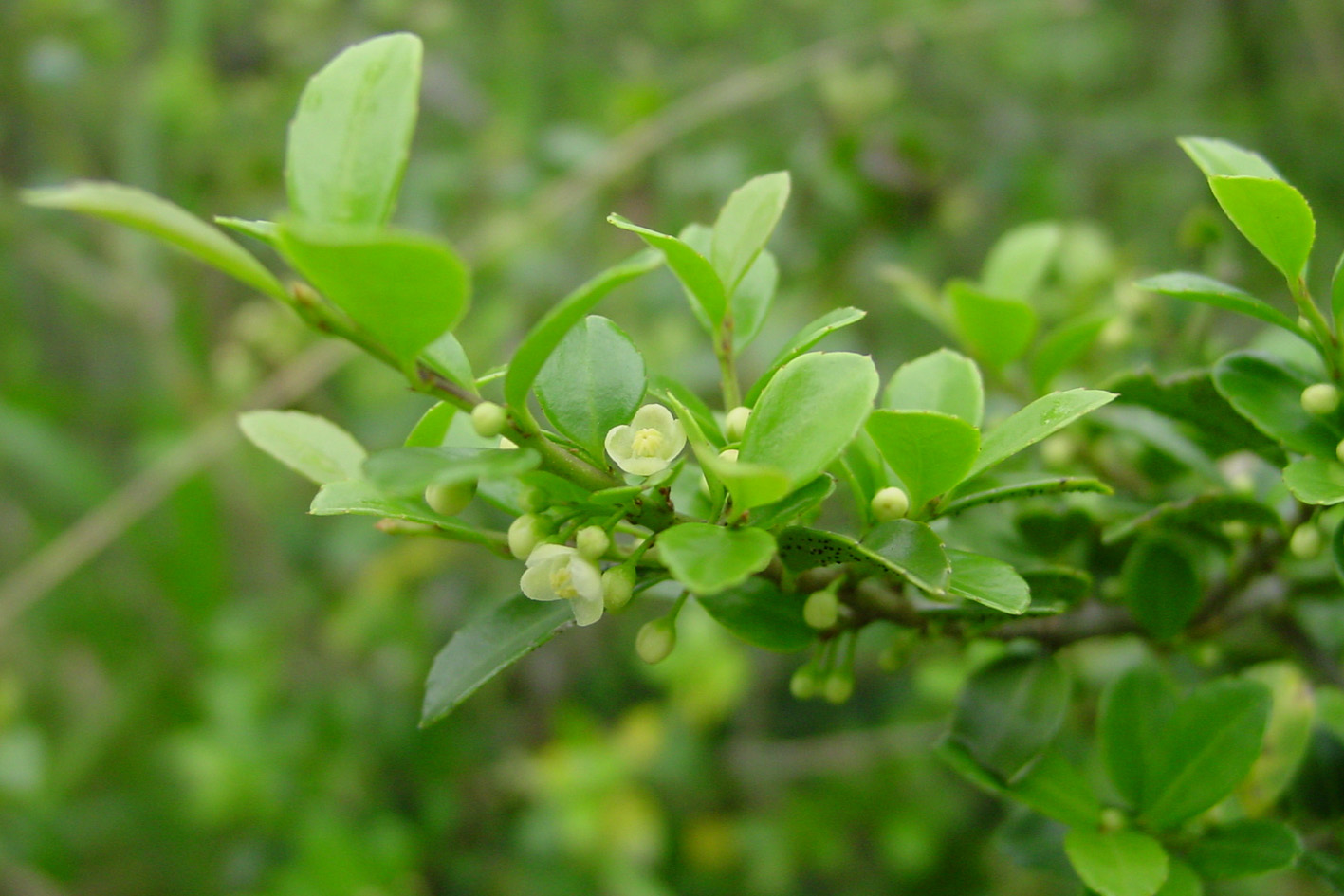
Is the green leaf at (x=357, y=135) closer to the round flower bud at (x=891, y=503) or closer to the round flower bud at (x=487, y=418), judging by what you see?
the round flower bud at (x=487, y=418)

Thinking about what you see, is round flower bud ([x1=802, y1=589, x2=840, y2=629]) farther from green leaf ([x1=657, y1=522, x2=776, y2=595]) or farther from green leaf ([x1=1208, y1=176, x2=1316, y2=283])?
green leaf ([x1=1208, y1=176, x2=1316, y2=283])

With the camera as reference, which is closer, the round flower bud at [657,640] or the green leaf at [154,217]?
the green leaf at [154,217]

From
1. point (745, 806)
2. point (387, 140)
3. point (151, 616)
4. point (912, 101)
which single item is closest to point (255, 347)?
point (151, 616)

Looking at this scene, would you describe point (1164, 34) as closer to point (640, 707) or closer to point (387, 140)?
point (640, 707)

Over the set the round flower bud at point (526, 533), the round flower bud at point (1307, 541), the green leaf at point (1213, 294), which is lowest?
the round flower bud at point (1307, 541)

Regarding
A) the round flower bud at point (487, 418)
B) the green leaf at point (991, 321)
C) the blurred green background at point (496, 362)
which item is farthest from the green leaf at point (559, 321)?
the blurred green background at point (496, 362)

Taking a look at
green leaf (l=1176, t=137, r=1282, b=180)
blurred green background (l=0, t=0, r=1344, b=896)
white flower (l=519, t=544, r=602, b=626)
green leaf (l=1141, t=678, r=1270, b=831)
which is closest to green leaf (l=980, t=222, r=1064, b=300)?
green leaf (l=1176, t=137, r=1282, b=180)

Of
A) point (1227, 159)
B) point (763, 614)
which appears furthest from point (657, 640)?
point (1227, 159)
